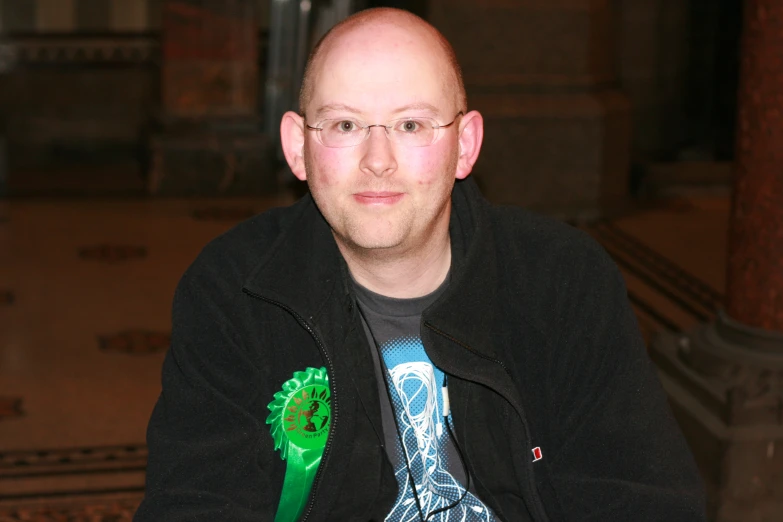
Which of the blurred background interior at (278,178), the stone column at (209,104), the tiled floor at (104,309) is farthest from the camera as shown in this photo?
the stone column at (209,104)

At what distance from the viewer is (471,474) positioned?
1.68m

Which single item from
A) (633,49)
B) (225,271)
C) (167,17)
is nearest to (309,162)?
(225,271)

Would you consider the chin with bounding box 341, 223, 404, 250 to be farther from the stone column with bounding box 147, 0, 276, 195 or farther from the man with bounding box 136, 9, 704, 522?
the stone column with bounding box 147, 0, 276, 195

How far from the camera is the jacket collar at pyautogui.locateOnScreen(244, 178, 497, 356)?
164cm

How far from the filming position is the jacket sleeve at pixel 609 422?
5.18ft

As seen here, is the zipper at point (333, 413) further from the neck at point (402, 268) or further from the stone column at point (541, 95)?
the stone column at point (541, 95)

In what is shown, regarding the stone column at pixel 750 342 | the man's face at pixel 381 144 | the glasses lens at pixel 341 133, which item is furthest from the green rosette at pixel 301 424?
the stone column at pixel 750 342

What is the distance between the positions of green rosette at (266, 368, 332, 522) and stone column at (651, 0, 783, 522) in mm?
1386

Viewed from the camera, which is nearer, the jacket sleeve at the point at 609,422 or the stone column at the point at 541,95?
the jacket sleeve at the point at 609,422

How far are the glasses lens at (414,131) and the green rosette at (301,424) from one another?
1.11 ft

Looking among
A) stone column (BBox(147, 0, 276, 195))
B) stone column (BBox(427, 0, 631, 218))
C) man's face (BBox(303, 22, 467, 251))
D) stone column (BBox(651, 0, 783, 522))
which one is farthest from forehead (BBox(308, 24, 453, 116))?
stone column (BBox(147, 0, 276, 195))

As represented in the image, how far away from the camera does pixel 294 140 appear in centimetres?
174

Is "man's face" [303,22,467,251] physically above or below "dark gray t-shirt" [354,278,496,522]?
above

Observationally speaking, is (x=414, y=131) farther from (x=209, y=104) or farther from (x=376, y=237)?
(x=209, y=104)
